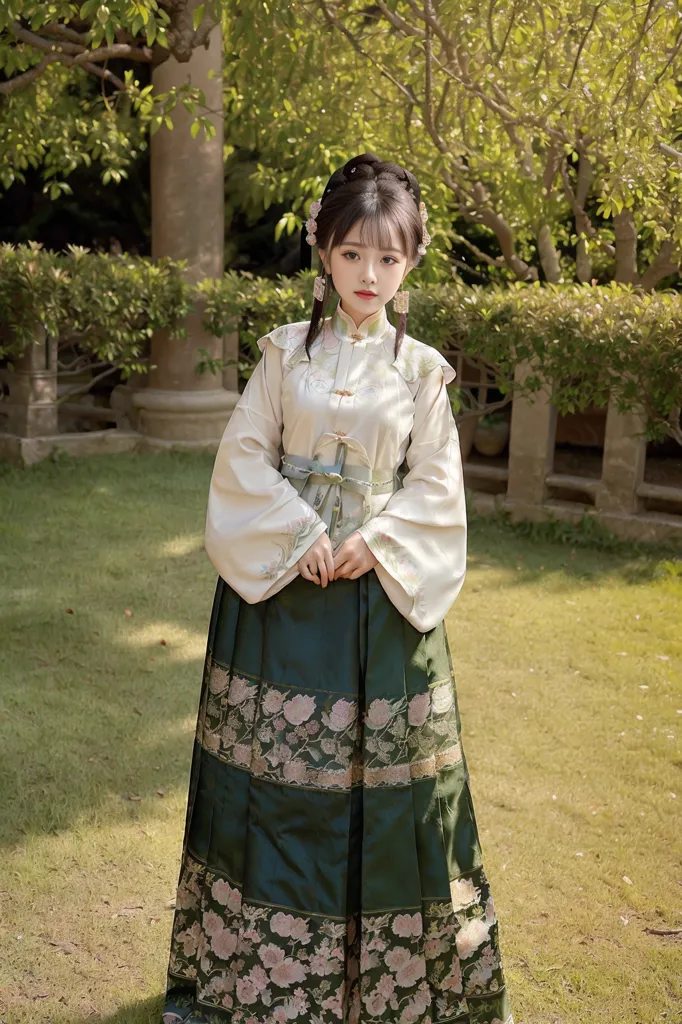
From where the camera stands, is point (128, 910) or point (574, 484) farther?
point (574, 484)

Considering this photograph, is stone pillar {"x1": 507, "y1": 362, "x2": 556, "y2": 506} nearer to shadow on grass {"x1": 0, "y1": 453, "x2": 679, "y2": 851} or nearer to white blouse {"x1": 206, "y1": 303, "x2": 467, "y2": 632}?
shadow on grass {"x1": 0, "y1": 453, "x2": 679, "y2": 851}

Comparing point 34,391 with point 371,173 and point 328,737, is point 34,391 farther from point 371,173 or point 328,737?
point 328,737

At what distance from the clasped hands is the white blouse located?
0.7 inches

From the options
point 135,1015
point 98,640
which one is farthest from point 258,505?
point 98,640

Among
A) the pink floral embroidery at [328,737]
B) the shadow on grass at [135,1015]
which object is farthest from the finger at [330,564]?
the shadow on grass at [135,1015]

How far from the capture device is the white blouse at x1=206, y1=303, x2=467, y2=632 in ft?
7.32

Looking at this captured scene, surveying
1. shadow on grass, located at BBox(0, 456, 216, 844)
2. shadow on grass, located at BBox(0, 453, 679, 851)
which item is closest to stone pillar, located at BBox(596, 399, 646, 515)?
shadow on grass, located at BBox(0, 453, 679, 851)

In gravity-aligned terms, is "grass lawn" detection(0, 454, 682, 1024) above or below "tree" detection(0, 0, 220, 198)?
below

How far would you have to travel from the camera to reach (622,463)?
6.10 m

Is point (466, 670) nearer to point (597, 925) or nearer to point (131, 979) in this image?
point (597, 925)

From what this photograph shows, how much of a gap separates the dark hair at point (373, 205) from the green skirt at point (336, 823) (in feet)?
2.13

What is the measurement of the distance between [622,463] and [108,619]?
2.95 meters

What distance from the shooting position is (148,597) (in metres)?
5.21

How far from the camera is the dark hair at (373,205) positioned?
87.2 inches
